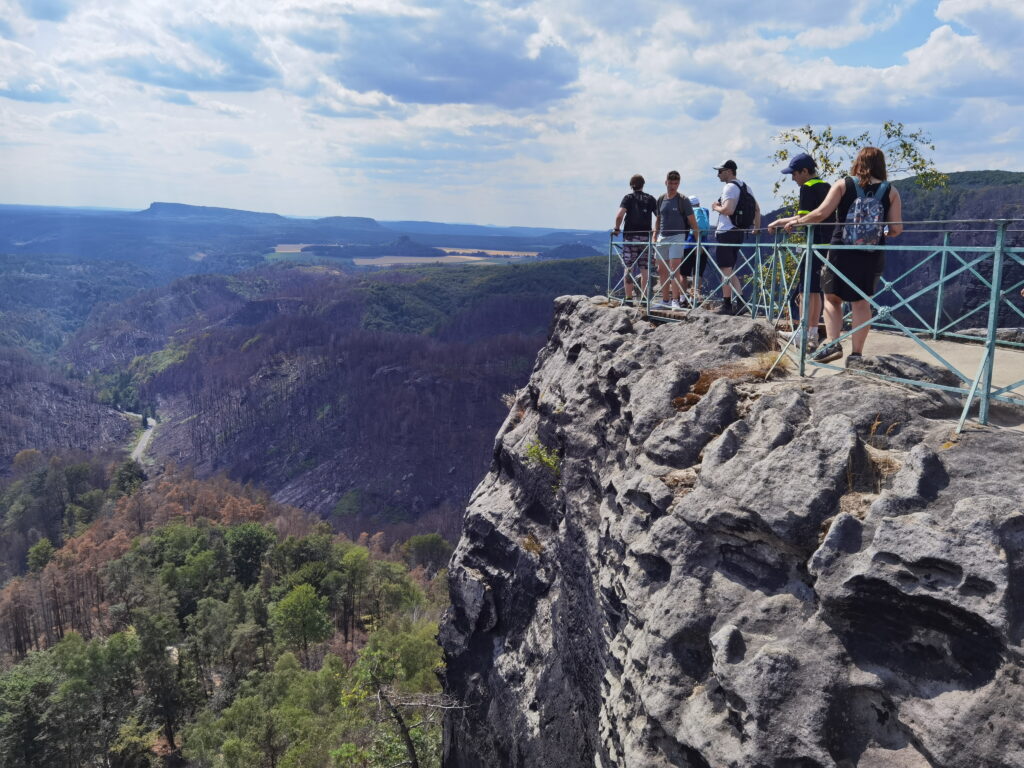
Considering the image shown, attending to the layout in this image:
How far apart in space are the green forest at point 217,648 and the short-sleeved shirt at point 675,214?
40.6 ft

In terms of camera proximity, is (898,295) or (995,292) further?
(898,295)

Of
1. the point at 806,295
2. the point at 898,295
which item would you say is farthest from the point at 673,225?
the point at 898,295

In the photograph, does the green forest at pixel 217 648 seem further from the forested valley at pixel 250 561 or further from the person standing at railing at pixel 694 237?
the person standing at railing at pixel 694 237

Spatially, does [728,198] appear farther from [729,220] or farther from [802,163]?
[802,163]

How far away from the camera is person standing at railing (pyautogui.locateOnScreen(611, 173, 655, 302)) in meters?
16.3

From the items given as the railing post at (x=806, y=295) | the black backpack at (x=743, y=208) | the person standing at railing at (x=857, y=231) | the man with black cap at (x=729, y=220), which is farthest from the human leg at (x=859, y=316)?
the black backpack at (x=743, y=208)

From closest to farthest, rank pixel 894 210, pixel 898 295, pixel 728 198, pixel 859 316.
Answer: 1. pixel 898 295
2. pixel 894 210
3. pixel 859 316
4. pixel 728 198

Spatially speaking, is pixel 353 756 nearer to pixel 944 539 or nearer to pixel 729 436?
pixel 729 436

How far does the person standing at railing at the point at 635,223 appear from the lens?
643 inches

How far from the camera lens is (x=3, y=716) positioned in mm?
33938

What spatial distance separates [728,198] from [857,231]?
4.57 m

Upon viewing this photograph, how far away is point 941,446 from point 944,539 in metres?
1.24

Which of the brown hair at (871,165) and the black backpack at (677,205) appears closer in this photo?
the brown hair at (871,165)

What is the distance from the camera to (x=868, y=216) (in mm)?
9266
